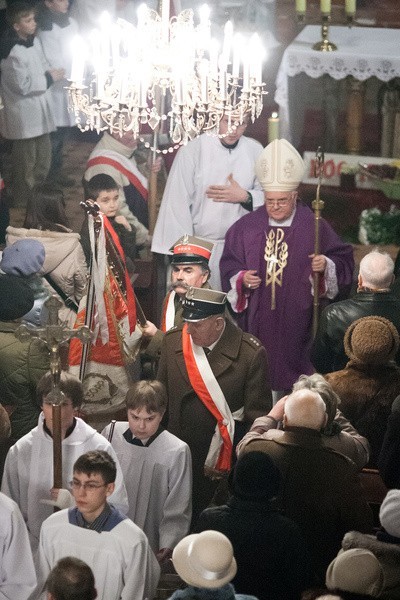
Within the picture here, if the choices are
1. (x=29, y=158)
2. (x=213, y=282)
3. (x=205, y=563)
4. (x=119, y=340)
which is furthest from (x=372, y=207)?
(x=205, y=563)

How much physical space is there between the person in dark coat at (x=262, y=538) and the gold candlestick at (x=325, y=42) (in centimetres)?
673

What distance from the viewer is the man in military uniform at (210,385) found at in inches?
330

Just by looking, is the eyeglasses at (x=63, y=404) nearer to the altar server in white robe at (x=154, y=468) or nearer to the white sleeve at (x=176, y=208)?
the altar server in white robe at (x=154, y=468)

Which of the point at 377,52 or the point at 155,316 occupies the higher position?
the point at 377,52

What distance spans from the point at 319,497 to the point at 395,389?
4.08ft

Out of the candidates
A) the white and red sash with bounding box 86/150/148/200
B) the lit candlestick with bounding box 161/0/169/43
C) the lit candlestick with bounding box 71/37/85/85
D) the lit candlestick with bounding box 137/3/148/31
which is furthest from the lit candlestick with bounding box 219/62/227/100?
the white and red sash with bounding box 86/150/148/200

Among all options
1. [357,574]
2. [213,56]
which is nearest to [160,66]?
[213,56]

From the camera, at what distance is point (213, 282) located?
38.1 feet

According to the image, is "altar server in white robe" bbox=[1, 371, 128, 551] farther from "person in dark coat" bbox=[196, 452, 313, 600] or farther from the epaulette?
the epaulette

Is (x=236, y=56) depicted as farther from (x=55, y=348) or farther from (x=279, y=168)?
(x=55, y=348)

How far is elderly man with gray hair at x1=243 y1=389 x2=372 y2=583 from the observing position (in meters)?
6.98

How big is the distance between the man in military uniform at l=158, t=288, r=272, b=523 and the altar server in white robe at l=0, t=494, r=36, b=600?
182 cm

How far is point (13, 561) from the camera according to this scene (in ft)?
22.1

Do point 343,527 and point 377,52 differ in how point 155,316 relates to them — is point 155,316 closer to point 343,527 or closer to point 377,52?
point 377,52
